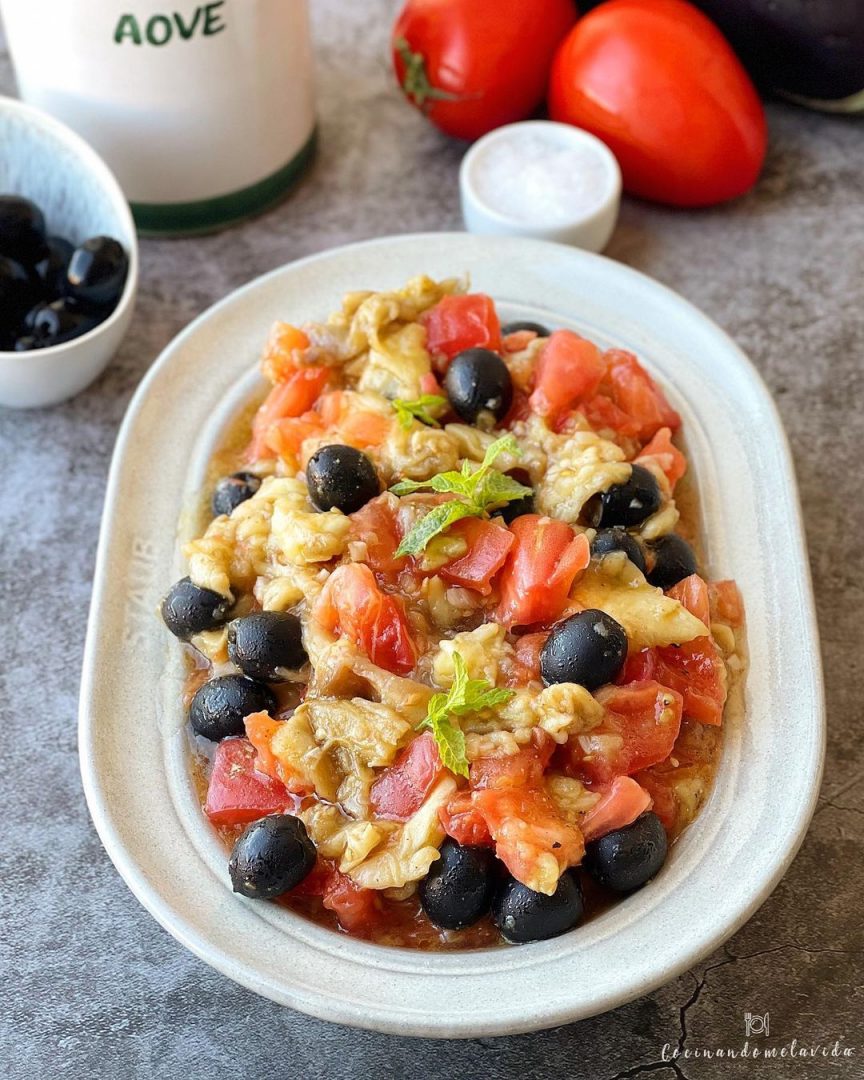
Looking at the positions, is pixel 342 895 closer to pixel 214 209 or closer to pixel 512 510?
pixel 512 510

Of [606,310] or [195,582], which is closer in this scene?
[195,582]

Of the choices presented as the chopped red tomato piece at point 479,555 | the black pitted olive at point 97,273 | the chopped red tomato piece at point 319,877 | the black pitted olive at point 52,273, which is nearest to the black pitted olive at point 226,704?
the chopped red tomato piece at point 319,877

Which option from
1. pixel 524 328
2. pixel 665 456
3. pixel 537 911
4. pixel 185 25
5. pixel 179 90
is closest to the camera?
pixel 537 911

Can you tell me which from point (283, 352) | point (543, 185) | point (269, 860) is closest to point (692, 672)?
point (269, 860)

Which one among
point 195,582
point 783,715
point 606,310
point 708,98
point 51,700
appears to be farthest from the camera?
point 708,98

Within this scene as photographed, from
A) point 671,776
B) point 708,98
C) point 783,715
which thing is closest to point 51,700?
point 671,776

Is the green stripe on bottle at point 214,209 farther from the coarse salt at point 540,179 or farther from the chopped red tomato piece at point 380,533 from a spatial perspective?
the chopped red tomato piece at point 380,533

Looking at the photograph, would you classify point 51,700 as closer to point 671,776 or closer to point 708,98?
point 671,776
